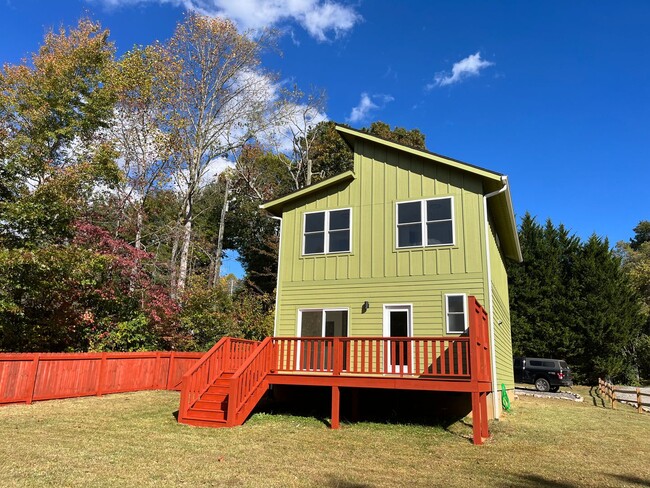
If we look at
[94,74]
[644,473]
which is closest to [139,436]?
[644,473]

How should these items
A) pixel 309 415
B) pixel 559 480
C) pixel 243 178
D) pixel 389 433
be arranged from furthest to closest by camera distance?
1. pixel 243 178
2. pixel 309 415
3. pixel 389 433
4. pixel 559 480

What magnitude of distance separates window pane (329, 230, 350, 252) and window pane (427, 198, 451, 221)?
2486mm

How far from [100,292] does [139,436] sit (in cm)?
976

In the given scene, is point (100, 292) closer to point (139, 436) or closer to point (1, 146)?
point (1, 146)

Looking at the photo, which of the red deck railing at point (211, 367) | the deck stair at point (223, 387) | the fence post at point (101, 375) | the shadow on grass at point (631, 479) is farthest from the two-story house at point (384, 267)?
the fence post at point (101, 375)

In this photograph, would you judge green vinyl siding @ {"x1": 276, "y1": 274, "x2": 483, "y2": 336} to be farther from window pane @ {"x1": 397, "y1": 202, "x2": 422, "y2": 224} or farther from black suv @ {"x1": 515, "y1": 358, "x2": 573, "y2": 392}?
black suv @ {"x1": 515, "y1": 358, "x2": 573, "y2": 392}

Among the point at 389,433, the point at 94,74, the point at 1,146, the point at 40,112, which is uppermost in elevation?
the point at 94,74

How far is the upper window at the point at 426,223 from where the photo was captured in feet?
39.0

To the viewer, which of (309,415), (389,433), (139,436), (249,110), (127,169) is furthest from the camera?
(249,110)

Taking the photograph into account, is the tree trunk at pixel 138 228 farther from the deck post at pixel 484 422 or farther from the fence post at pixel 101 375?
the deck post at pixel 484 422

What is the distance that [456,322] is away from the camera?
11125 millimetres

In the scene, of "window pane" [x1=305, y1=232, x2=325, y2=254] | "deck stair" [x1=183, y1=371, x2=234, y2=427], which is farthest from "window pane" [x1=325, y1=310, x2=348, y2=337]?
"deck stair" [x1=183, y1=371, x2=234, y2=427]

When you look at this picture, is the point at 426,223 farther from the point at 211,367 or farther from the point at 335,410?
the point at 211,367

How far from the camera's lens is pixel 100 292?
1606 centimetres
